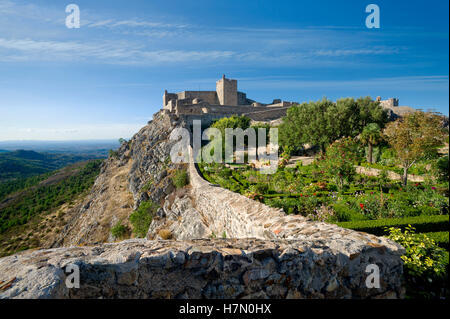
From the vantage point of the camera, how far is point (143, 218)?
19062 mm

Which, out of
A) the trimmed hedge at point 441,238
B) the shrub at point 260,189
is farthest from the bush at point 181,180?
the trimmed hedge at point 441,238

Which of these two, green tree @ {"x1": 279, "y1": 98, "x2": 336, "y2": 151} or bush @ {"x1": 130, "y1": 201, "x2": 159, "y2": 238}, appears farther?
green tree @ {"x1": 279, "y1": 98, "x2": 336, "y2": 151}

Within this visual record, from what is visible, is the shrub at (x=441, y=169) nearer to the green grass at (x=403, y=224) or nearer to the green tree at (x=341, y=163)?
the green tree at (x=341, y=163)

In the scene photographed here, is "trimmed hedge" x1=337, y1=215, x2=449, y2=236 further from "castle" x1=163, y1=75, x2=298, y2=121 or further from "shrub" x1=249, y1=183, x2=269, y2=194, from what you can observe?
"castle" x1=163, y1=75, x2=298, y2=121

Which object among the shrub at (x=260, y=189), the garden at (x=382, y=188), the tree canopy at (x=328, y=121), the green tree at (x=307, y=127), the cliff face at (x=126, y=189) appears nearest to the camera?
the garden at (x=382, y=188)

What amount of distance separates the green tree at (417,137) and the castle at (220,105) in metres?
25.3

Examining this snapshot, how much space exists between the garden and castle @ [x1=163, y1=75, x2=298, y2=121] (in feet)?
53.7

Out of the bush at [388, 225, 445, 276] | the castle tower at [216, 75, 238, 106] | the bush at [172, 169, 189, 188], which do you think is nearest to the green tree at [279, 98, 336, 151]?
the bush at [172, 169, 189, 188]

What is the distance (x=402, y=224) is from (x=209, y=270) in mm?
6895

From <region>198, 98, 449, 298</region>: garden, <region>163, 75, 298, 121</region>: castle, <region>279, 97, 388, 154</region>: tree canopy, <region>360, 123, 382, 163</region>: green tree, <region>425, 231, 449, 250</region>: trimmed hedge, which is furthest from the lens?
<region>163, 75, 298, 121</region>: castle

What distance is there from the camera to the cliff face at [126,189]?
71.1 ft

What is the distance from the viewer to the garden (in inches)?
197

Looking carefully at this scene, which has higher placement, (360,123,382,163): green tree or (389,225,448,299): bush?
(360,123,382,163): green tree

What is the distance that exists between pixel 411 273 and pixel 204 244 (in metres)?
4.11
